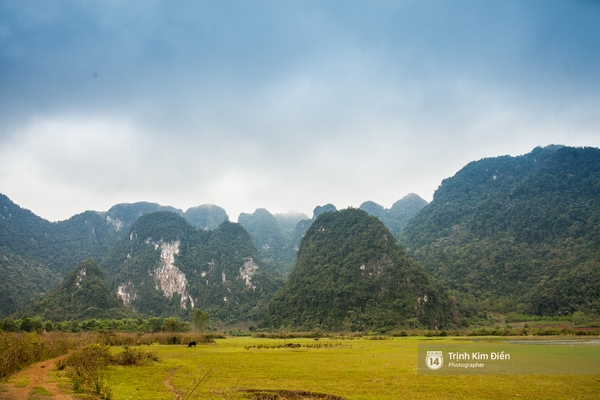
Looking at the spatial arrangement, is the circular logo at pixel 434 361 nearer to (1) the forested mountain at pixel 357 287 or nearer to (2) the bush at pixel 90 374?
(2) the bush at pixel 90 374

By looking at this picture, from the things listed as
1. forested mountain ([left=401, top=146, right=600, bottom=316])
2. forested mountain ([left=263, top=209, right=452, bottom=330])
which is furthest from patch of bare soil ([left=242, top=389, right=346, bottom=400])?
forested mountain ([left=401, top=146, right=600, bottom=316])

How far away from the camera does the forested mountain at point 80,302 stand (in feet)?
330

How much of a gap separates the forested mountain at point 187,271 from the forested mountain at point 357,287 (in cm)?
2465

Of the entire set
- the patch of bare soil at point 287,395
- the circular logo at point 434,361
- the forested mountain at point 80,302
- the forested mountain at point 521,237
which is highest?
→ the forested mountain at point 521,237

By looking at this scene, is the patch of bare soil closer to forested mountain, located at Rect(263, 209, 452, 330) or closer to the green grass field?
the green grass field

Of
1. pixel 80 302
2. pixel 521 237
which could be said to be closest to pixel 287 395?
pixel 80 302

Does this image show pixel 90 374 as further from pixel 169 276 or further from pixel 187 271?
pixel 187 271

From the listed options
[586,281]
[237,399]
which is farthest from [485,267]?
[237,399]

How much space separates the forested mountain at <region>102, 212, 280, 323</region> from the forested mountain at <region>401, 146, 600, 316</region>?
65242 millimetres

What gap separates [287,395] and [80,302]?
366 ft

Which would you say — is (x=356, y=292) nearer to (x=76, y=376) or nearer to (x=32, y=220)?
(x=76, y=376)

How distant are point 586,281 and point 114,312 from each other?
118 meters

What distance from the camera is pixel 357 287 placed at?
95.6 metres

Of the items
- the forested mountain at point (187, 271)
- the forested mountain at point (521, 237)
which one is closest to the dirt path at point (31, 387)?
the forested mountain at point (521, 237)
